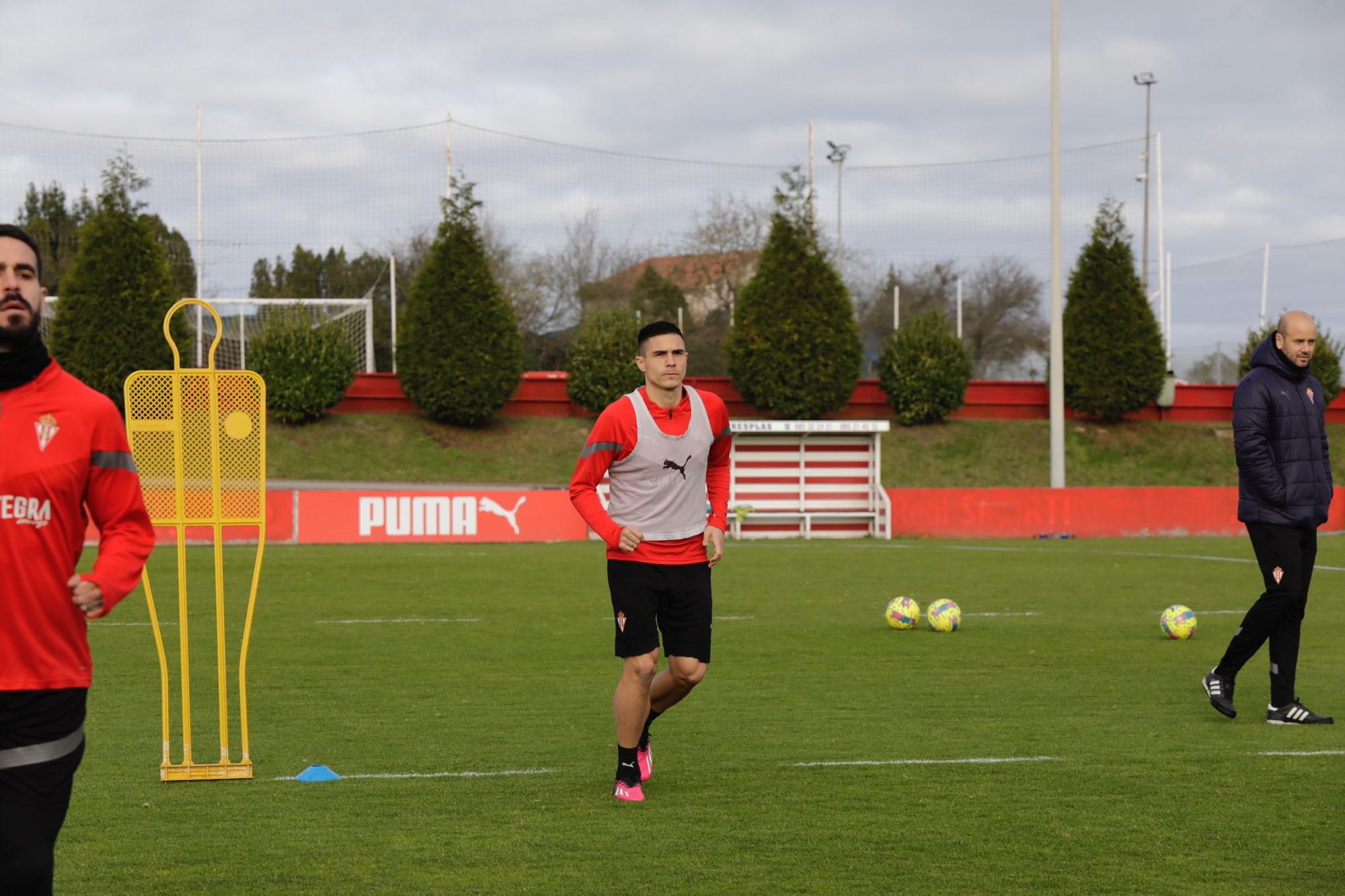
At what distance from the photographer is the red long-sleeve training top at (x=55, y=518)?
11.4ft

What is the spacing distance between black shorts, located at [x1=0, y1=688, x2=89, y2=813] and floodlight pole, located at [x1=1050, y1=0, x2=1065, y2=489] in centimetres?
2944

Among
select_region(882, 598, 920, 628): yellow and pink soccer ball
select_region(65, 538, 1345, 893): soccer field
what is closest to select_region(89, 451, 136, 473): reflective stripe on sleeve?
select_region(65, 538, 1345, 893): soccer field

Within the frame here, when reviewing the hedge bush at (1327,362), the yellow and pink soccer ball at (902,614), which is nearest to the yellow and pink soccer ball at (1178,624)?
the yellow and pink soccer ball at (902,614)

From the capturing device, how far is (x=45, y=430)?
351cm

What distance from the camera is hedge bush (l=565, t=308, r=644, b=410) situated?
42.2 metres

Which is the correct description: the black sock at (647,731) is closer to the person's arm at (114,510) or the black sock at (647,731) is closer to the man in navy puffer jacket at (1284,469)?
the person's arm at (114,510)

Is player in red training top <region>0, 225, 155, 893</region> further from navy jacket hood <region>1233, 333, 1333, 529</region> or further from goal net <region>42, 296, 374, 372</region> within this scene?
goal net <region>42, 296, 374, 372</region>

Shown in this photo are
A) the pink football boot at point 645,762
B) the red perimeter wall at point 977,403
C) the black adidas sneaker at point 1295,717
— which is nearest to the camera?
the pink football boot at point 645,762

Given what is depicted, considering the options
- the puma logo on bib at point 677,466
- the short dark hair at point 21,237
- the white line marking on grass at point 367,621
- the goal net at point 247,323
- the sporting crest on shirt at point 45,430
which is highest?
the goal net at point 247,323

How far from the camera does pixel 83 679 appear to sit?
3.60m

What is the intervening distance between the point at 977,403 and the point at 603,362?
12.1 meters

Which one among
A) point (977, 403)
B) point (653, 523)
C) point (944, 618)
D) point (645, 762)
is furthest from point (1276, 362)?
point (977, 403)

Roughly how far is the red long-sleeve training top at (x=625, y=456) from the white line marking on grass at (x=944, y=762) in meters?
1.47

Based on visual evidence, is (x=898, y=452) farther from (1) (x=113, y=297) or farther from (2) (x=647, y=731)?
(2) (x=647, y=731)
